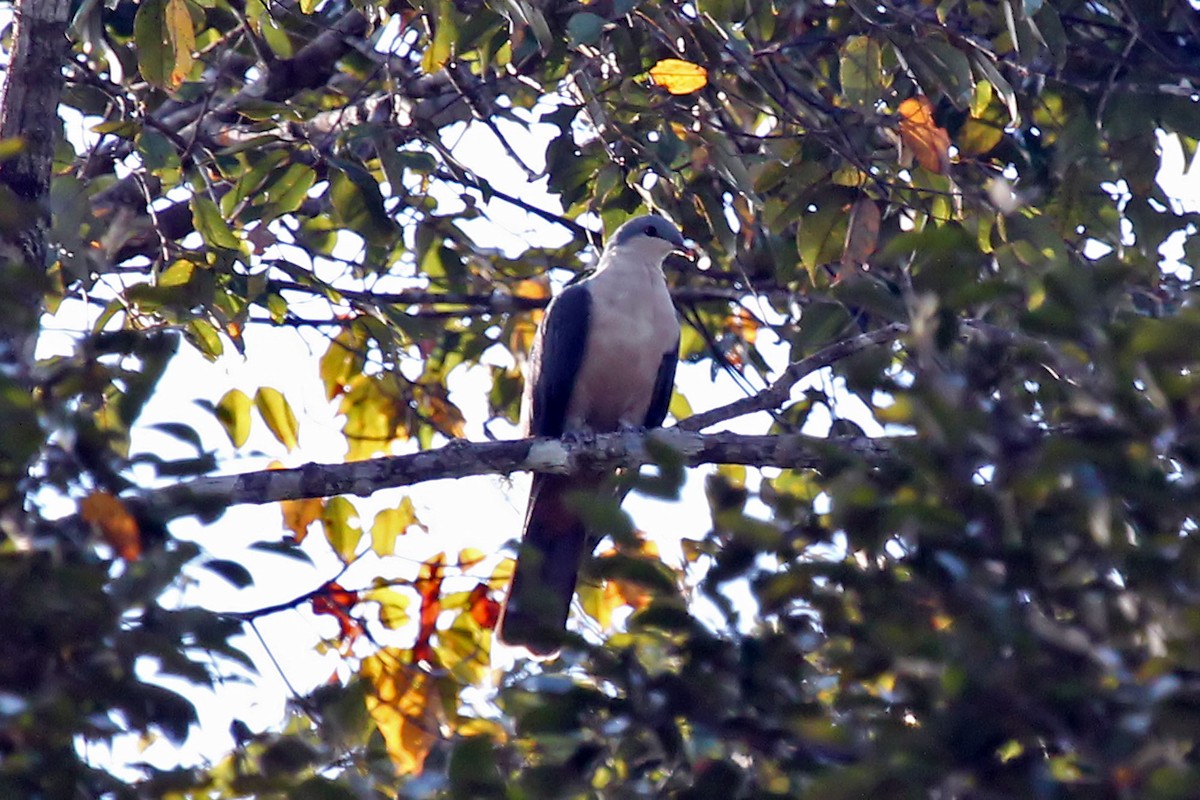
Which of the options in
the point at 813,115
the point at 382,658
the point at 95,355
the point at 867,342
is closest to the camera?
the point at 95,355

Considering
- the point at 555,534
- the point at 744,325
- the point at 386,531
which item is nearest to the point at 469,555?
the point at 386,531

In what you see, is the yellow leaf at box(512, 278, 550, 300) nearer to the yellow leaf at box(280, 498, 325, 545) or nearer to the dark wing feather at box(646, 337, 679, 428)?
the dark wing feather at box(646, 337, 679, 428)

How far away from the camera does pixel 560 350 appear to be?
5340 mm

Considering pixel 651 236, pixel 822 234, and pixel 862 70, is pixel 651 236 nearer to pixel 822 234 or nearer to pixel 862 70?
pixel 822 234

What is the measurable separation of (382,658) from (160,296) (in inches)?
37.0

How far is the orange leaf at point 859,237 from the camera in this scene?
166 inches

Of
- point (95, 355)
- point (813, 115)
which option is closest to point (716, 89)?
point (813, 115)

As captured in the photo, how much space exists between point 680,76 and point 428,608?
1663mm

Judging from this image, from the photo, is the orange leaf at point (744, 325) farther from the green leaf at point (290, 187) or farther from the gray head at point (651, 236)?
the green leaf at point (290, 187)

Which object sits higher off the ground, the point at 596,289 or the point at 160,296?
the point at 596,289

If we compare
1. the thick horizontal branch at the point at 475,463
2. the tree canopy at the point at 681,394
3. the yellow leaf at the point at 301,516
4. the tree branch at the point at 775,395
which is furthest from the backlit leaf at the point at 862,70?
the yellow leaf at the point at 301,516

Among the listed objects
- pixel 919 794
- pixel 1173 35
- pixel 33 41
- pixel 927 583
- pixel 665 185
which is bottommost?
pixel 919 794

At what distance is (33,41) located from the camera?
3.51 metres

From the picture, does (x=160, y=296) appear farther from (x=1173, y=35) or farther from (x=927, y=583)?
(x=1173, y=35)
